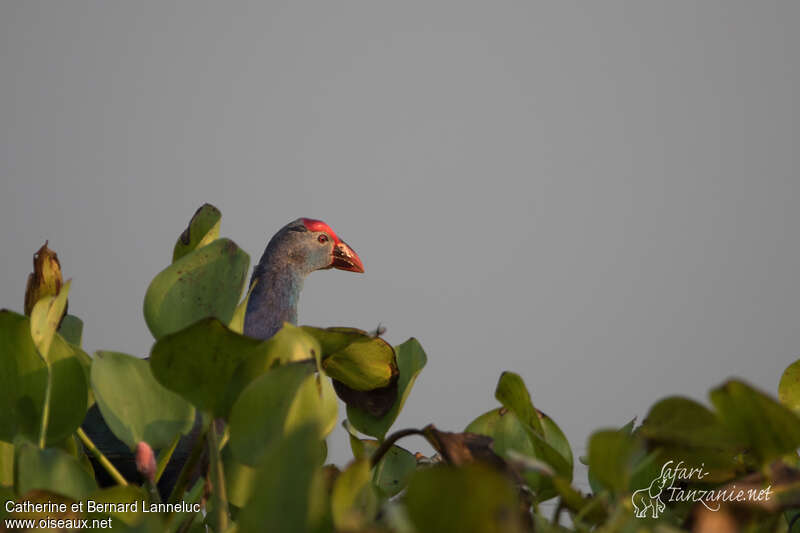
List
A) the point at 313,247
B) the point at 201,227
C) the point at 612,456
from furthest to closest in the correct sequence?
the point at 313,247 < the point at 201,227 < the point at 612,456

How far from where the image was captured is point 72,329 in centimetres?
118

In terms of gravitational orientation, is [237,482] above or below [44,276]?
below

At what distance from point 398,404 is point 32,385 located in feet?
1.52

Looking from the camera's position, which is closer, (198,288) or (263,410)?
(263,410)

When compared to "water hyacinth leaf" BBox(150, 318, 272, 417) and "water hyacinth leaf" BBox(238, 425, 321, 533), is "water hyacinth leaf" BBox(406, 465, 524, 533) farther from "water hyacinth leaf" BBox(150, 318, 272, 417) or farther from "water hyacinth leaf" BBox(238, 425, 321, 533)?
"water hyacinth leaf" BBox(150, 318, 272, 417)

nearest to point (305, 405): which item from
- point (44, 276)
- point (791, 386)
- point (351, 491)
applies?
point (351, 491)

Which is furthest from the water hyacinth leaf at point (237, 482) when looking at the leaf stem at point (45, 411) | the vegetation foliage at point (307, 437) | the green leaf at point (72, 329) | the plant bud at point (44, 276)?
the green leaf at point (72, 329)

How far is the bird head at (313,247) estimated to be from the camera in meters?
4.05

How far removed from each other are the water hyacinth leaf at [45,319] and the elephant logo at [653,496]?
0.62 metres

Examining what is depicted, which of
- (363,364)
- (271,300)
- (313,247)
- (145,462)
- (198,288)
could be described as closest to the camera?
(145,462)

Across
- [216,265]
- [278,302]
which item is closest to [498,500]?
[216,265]

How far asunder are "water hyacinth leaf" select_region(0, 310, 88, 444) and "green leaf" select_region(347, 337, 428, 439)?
0.37 m

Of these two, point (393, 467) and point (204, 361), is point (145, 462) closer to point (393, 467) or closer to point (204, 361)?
point (204, 361)

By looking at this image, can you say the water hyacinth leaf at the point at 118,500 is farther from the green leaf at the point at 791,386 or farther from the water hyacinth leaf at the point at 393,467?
the green leaf at the point at 791,386
